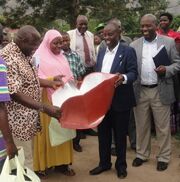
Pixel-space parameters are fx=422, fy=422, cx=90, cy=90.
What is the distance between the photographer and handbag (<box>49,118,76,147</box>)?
5.04m

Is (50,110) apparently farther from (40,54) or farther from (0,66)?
(40,54)

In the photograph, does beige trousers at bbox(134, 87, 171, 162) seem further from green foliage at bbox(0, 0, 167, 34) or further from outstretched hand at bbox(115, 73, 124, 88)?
green foliage at bbox(0, 0, 167, 34)

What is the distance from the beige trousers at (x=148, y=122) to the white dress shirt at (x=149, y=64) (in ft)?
0.41

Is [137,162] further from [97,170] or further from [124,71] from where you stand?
[124,71]

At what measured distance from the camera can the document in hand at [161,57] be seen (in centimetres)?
518

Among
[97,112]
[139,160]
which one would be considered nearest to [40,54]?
[97,112]

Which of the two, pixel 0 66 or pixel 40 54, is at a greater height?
pixel 0 66

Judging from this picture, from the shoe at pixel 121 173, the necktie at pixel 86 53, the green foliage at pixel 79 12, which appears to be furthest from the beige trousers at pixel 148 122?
the green foliage at pixel 79 12

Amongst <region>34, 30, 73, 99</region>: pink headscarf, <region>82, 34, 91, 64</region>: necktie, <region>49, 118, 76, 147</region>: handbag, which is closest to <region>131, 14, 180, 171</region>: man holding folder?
<region>34, 30, 73, 99</region>: pink headscarf

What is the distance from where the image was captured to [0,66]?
303cm

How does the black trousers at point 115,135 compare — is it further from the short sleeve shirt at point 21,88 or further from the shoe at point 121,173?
the short sleeve shirt at point 21,88

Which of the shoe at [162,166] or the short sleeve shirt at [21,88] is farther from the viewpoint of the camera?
the shoe at [162,166]

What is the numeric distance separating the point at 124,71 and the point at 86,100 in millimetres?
866

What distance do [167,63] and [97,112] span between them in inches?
52.5
